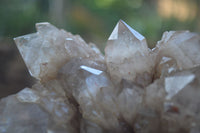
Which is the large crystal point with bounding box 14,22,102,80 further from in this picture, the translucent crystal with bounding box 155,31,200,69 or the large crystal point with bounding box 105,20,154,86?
the translucent crystal with bounding box 155,31,200,69

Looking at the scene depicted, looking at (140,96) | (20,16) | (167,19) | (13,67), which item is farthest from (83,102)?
(167,19)

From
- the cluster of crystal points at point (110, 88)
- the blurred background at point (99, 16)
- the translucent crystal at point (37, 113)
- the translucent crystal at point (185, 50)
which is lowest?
the blurred background at point (99, 16)

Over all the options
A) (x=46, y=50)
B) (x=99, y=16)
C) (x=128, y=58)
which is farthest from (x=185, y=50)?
(x=99, y=16)

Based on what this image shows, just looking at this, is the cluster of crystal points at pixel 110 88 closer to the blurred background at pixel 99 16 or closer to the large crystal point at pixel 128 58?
the large crystal point at pixel 128 58

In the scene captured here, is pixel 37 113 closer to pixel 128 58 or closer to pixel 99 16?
pixel 128 58

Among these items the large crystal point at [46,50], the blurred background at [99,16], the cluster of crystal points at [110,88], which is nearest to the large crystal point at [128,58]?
the cluster of crystal points at [110,88]

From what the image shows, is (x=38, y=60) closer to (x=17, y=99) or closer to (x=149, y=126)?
(x=17, y=99)

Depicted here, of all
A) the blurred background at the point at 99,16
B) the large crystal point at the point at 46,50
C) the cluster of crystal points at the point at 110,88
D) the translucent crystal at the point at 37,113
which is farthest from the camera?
the blurred background at the point at 99,16

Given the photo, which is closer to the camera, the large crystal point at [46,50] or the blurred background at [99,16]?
the large crystal point at [46,50]
